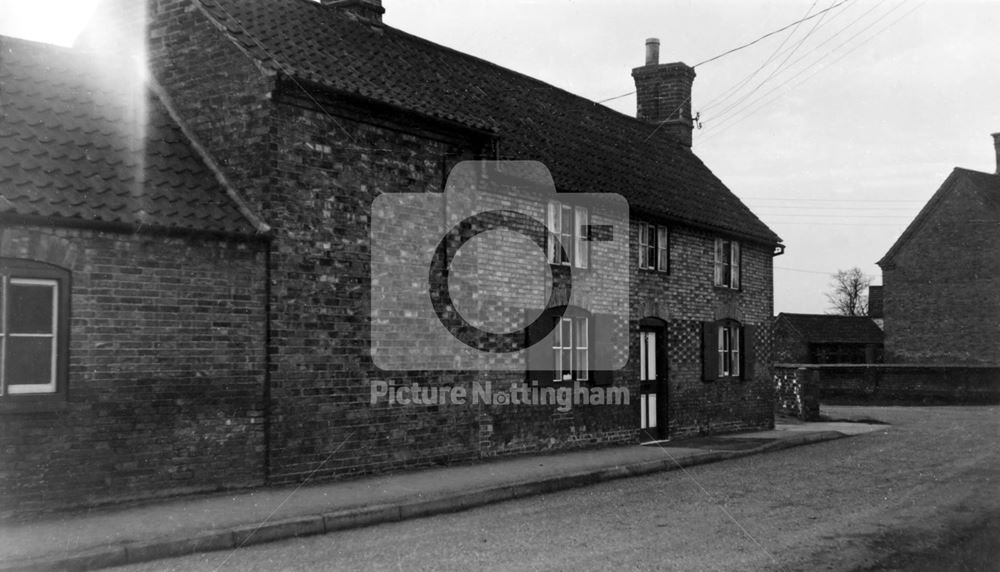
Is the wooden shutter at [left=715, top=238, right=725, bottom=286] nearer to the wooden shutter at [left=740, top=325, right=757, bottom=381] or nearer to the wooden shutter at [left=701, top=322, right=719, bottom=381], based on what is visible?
the wooden shutter at [left=701, top=322, right=719, bottom=381]

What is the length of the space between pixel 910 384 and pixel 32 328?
31.4 meters

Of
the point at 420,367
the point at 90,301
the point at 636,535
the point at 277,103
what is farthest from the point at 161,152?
the point at 636,535

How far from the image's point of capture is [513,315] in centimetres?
1566

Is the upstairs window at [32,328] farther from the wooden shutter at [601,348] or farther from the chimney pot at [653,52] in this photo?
the chimney pot at [653,52]

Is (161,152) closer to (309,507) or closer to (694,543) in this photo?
(309,507)

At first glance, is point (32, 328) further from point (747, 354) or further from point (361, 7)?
point (747, 354)

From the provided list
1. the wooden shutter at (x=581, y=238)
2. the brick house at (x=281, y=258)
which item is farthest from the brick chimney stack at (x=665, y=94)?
the wooden shutter at (x=581, y=238)

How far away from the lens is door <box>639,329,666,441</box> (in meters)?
18.8

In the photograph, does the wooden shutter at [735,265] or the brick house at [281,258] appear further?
the wooden shutter at [735,265]

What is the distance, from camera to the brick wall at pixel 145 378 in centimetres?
969

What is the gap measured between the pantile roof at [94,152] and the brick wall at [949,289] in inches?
1492

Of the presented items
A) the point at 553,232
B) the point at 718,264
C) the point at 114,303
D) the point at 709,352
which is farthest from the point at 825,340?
the point at 114,303

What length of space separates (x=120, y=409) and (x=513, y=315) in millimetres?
7028

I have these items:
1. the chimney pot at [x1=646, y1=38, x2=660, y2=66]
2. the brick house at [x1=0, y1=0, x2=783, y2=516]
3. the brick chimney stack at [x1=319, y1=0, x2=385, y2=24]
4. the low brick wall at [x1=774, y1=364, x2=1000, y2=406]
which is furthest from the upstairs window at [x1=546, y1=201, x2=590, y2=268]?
the low brick wall at [x1=774, y1=364, x2=1000, y2=406]
